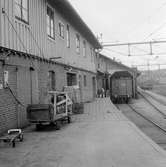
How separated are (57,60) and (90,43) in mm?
12808

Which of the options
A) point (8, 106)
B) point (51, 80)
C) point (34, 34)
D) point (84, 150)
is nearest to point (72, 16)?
point (51, 80)

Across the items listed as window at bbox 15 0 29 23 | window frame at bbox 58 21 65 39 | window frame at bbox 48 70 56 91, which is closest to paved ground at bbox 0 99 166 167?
window frame at bbox 48 70 56 91

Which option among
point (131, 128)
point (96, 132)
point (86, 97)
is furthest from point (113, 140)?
point (86, 97)

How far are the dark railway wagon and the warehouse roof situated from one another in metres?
7.50

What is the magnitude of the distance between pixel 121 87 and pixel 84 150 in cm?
2273

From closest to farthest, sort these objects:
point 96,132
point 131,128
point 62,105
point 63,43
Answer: point 96,132 < point 131,128 < point 62,105 < point 63,43

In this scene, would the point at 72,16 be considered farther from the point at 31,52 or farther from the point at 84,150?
the point at 84,150

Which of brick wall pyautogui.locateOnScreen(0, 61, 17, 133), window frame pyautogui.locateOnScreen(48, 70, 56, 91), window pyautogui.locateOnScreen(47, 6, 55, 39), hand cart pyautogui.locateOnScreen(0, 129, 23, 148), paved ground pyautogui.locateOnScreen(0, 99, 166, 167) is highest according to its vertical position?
window pyautogui.locateOnScreen(47, 6, 55, 39)

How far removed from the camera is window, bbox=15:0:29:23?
9101 millimetres

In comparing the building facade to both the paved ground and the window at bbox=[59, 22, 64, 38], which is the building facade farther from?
the paved ground

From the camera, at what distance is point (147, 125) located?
13.9m

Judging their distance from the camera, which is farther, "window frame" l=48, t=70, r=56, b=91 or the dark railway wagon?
the dark railway wagon

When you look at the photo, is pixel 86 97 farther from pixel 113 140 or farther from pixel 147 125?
pixel 113 140

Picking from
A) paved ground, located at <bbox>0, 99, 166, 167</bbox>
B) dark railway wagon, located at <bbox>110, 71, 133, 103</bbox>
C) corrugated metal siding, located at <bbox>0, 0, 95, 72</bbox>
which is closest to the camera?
paved ground, located at <bbox>0, 99, 166, 167</bbox>
